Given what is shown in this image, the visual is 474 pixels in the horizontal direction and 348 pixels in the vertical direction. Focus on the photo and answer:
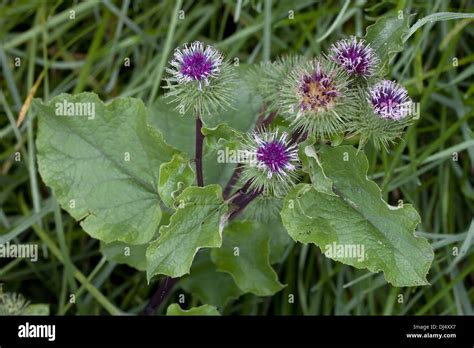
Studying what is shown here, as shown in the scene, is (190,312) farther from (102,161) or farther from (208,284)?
(102,161)

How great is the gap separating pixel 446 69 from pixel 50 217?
1.22 meters

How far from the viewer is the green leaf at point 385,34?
1.44 metres

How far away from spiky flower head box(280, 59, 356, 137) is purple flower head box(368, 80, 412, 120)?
5 centimetres

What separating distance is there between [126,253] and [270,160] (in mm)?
576

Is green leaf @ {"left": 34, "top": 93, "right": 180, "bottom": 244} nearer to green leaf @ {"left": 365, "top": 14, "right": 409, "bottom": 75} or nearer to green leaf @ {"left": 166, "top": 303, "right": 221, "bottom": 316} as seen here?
green leaf @ {"left": 166, "top": 303, "right": 221, "bottom": 316}

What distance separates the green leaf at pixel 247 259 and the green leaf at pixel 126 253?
18 cm

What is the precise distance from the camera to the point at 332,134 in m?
1.37

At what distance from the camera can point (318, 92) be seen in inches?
51.7

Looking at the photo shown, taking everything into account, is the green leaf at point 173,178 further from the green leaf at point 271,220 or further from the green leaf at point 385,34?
the green leaf at point 385,34

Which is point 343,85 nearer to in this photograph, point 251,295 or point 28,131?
point 251,295

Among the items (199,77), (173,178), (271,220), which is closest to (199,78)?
(199,77)

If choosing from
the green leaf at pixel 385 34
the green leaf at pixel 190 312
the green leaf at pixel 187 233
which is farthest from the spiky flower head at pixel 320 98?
the green leaf at pixel 190 312

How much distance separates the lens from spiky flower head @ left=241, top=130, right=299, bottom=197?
52.1 inches

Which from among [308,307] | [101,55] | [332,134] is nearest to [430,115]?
[308,307]
